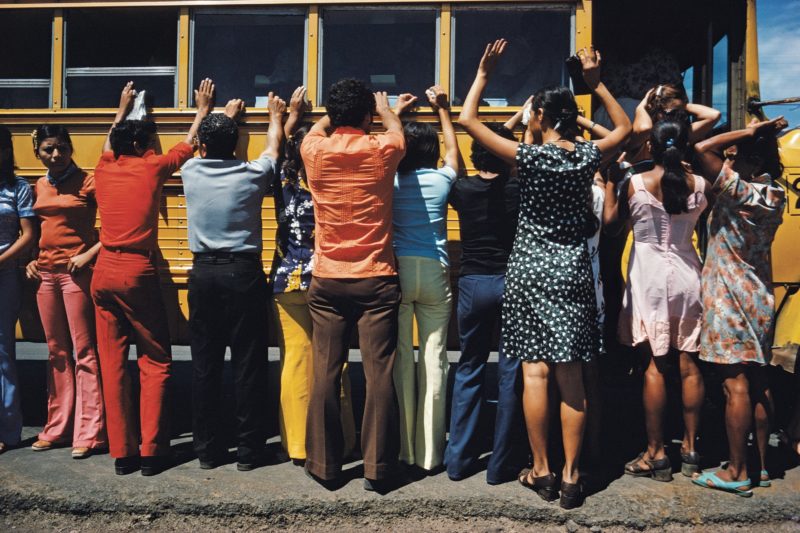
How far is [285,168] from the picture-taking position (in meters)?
3.79

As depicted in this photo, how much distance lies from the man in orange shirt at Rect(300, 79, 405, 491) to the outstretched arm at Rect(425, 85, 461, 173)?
0.48 m

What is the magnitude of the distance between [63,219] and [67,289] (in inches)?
16.8

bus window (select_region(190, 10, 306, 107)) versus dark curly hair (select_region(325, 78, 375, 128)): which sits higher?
bus window (select_region(190, 10, 306, 107))

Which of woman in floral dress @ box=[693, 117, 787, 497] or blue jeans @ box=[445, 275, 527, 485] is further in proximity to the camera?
blue jeans @ box=[445, 275, 527, 485]

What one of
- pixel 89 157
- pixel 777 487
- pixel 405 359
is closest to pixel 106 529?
pixel 405 359

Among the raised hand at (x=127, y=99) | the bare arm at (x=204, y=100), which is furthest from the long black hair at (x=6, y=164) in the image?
the bare arm at (x=204, y=100)

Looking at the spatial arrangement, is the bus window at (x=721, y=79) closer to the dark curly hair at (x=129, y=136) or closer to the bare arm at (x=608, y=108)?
the bare arm at (x=608, y=108)

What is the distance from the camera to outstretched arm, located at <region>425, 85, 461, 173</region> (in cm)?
378

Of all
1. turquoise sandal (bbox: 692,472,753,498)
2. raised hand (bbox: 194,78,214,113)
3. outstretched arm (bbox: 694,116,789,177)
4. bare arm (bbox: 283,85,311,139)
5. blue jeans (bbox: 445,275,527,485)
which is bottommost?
turquoise sandal (bbox: 692,472,753,498)

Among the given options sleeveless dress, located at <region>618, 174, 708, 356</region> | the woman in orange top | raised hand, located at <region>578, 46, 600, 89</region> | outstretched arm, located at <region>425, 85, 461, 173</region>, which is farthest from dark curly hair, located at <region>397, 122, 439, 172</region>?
the woman in orange top

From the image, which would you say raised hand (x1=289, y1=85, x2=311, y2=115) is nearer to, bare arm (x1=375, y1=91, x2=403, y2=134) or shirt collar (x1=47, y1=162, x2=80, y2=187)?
bare arm (x1=375, y1=91, x2=403, y2=134)

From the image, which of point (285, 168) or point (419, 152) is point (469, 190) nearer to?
point (419, 152)

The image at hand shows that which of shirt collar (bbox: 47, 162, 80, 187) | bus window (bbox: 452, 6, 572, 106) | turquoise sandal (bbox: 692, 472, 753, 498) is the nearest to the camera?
turquoise sandal (bbox: 692, 472, 753, 498)

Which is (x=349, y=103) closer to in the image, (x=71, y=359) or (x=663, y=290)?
(x=663, y=290)
